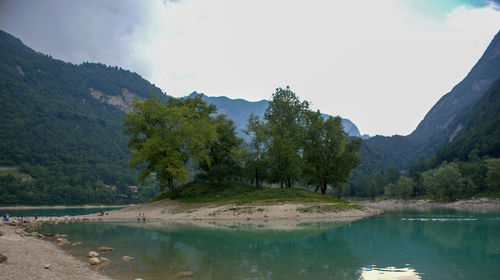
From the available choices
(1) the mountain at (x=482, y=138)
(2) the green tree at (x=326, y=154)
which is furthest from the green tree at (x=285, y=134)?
(1) the mountain at (x=482, y=138)

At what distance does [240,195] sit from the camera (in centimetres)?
5488

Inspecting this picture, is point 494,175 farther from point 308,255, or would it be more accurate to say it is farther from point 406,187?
point 308,255

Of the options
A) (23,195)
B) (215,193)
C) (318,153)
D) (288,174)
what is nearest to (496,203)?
(318,153)

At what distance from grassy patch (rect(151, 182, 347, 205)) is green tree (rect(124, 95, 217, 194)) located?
16.4 ft

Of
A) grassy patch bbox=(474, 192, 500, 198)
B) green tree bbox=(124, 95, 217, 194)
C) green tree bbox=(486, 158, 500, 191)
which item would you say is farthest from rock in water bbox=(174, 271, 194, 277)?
grassy patch bbox=(474, 192, 500, 198)

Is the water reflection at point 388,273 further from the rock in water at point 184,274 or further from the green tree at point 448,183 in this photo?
the green tree at point 448,183

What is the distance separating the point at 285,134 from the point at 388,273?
146ft

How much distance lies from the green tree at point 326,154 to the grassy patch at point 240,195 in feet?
20.1

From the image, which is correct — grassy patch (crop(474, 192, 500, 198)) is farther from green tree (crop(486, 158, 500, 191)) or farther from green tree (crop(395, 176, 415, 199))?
green tree (crop(395, 176, 415, 199))

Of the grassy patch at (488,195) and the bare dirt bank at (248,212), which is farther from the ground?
the grassy patch at (488,195)

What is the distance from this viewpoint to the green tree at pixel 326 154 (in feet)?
205

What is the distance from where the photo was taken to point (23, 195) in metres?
126

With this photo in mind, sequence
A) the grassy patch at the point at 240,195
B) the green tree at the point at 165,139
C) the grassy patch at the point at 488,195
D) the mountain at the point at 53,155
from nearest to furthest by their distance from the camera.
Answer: the grassy patch at the point at 240,195 < the green tree at the point at 165,139 < the grassy patch at the point at 488,195 < the mountain at the point at 53,155

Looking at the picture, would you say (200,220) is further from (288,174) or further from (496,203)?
(496,203)
